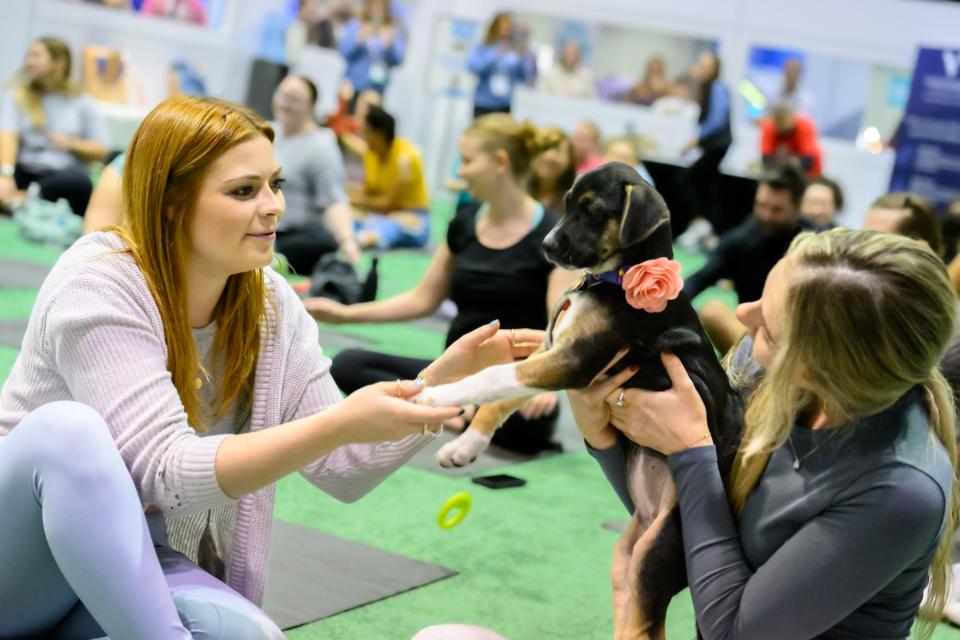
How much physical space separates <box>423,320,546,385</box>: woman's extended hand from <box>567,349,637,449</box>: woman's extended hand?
0.73ft

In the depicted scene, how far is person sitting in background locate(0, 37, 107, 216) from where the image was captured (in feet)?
29.6

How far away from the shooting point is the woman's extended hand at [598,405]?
245 cm

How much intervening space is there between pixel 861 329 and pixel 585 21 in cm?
1430

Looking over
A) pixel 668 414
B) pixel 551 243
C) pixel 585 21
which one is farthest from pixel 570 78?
pixel 668 414

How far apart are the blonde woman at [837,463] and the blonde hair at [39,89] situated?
26.8ft

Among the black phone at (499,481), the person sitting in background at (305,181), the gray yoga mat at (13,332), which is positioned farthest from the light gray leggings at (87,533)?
the person sitting in background at (305,181)

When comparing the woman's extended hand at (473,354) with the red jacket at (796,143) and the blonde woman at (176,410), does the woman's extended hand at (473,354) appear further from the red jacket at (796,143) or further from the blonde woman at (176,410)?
the red jacket at (796,143)

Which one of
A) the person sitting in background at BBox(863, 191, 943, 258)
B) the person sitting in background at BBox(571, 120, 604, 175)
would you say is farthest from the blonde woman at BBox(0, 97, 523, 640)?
the person sitting in background at BBox(571, 120, 604, 175)

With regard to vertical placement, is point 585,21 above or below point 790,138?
above

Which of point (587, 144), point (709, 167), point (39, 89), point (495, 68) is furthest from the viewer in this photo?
point (495, 68)

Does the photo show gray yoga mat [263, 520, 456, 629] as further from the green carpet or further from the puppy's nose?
the puppy's nose

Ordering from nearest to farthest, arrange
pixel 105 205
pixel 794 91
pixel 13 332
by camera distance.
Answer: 1. pixel 105 205
2. pixel 13 332
3. pixel 794 91

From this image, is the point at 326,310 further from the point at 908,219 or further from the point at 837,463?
the point at 837,463

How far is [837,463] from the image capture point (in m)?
2.01
